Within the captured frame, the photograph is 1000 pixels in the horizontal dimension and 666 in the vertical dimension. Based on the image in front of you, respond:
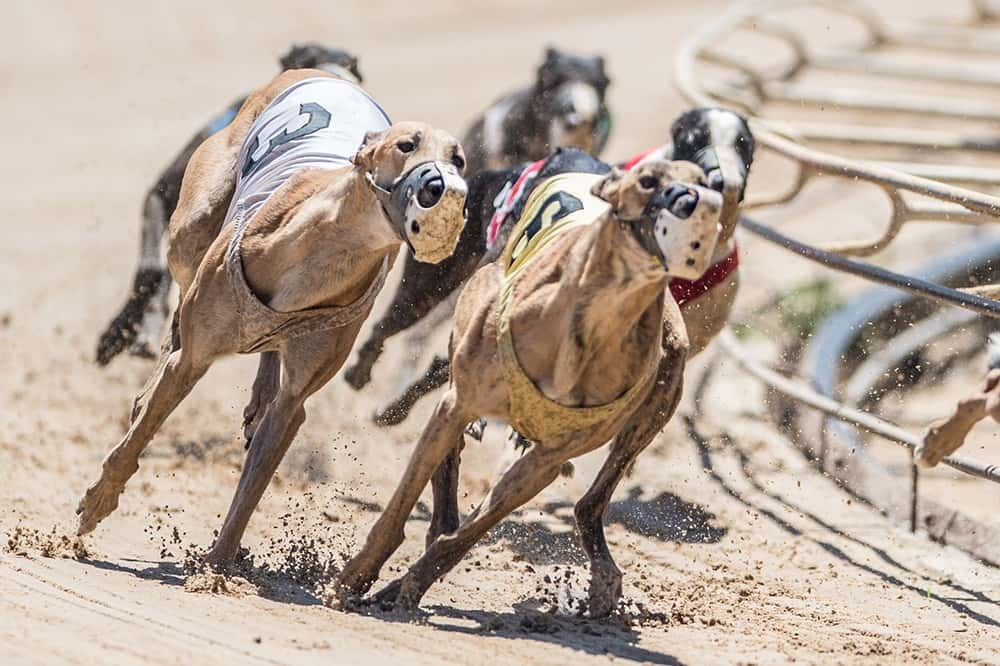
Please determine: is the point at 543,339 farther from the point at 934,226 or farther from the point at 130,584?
the point at 934,226

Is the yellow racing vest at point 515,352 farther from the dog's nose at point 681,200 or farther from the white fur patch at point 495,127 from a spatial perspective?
the white fur patch at point 495,127

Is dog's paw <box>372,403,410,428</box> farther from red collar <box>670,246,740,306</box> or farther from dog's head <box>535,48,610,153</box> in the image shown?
dog's head <box>535,48,610,153</box>

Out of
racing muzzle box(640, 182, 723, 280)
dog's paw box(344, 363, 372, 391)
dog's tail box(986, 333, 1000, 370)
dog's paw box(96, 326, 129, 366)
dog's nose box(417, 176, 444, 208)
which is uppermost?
racing muzzle box(640, 182, 723, 280)

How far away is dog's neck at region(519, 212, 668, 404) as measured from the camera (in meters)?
3.79

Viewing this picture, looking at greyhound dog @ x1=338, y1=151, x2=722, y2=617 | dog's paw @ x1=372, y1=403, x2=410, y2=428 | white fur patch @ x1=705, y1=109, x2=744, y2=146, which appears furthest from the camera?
dog's paw @ x1=372, y1=403, x2=410, y2=428

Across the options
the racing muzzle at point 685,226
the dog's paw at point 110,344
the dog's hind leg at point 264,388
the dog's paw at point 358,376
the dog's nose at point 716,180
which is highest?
the dog's nose at point 716,180

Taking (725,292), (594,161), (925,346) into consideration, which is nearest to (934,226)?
(925,346)

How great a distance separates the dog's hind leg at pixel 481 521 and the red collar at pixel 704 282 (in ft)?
3.78


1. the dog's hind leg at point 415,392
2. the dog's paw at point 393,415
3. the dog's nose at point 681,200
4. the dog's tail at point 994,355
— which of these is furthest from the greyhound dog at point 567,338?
the dog's paw at point 393,415

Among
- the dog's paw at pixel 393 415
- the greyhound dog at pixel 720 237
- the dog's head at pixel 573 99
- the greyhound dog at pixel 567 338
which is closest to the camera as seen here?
the greyhound dog at pixel 567 338

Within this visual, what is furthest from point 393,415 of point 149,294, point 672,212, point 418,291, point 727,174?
point 672,212

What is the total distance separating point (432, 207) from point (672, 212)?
0.58m

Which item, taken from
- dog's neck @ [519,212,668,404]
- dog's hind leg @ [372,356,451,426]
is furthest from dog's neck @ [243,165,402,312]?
dog's hind leg @ [372,356,451,426]

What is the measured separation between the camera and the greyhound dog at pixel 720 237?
4.89 meters
